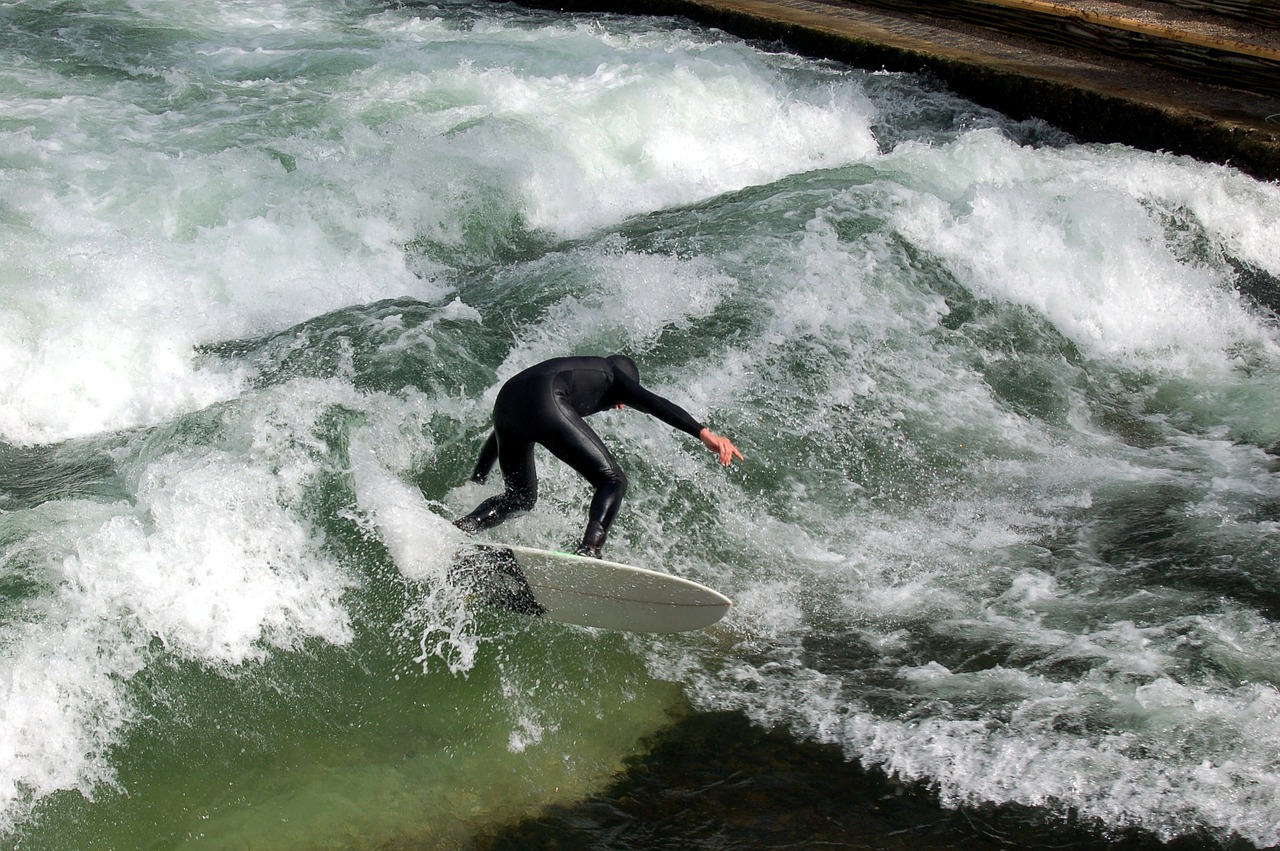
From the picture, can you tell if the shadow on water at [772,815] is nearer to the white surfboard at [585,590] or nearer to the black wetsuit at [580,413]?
the white surfboard at [585,590]

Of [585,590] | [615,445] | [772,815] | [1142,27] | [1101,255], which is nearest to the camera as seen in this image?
[772,815]

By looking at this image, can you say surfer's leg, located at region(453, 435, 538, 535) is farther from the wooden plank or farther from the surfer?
the wooden plank

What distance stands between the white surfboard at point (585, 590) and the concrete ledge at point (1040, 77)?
21.9 feet

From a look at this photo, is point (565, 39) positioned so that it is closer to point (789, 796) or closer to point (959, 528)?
point (959, 528)

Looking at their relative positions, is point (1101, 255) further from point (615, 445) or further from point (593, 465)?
point (593, 465)

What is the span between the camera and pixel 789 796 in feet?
12.6

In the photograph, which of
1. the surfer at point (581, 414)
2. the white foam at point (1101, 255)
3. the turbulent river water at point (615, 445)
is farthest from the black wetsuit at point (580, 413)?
the white foam at point (1101, 255)

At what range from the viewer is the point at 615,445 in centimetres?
592

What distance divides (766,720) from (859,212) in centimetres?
481

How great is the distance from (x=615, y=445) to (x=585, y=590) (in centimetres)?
160

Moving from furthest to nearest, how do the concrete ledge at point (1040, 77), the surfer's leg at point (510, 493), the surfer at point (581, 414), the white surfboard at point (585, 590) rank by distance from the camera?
the concrete ledge at point (1040, 77) → the surfer's leg at point (510, 493) → the surfer at point (581, 414) → the white surfboard at point (585, 590)

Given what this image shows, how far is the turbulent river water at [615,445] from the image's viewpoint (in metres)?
4.04

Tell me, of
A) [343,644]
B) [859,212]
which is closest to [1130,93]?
[859,212]

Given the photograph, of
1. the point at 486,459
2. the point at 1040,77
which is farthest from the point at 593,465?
the point at 1040,77
